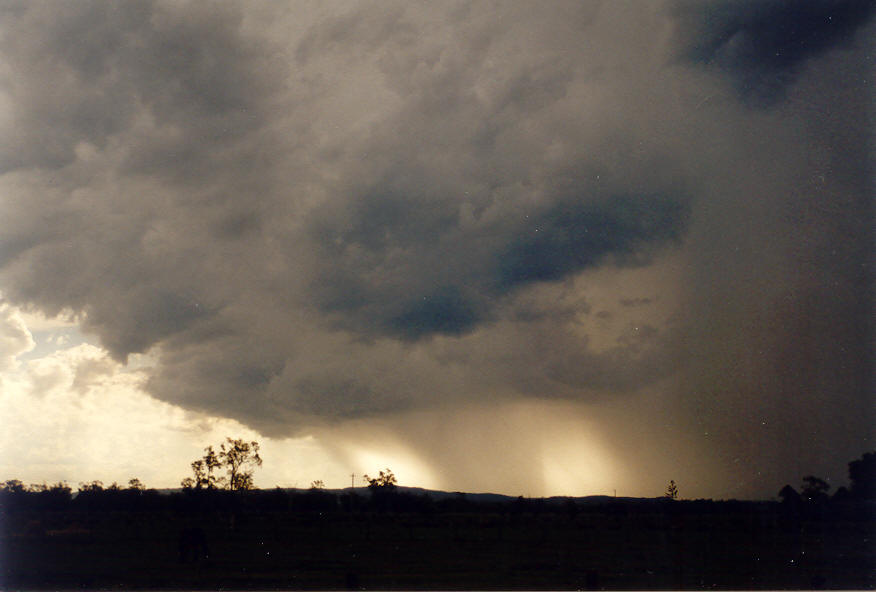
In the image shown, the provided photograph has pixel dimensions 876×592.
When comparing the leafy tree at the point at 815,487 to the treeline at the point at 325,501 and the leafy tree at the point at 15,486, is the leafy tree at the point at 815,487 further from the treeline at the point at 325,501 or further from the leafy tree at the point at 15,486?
the leafy tree at the point at 15,486

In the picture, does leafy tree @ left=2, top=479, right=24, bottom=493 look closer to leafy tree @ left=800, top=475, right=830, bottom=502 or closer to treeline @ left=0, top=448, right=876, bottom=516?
treeline @ left=0, top=448, right=876, bottom=516

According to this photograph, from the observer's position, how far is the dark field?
38.4 meters

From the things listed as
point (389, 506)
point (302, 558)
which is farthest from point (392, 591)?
point (389, 506)

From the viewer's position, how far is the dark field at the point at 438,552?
38438 mm

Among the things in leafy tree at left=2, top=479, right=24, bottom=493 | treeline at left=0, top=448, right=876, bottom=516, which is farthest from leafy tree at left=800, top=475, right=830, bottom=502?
leafy tree at left=2, top=479, right=24, bottom=493

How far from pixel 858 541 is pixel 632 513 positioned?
56.3m

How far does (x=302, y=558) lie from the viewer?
5000 centimetres

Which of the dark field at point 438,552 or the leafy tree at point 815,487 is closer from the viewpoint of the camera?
the dark field at point 438,552

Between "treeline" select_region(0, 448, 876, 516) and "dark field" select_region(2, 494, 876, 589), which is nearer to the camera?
"dark field" select_region(2, 494, 876, 589)

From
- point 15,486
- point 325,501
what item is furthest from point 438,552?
point 15,486

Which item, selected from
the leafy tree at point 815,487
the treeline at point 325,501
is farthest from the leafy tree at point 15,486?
the leafy tree at point 815,487

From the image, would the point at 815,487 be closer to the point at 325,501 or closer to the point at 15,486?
the point at 325,501

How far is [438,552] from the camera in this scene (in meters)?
55.4

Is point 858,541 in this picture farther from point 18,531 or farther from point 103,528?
point 18,531
